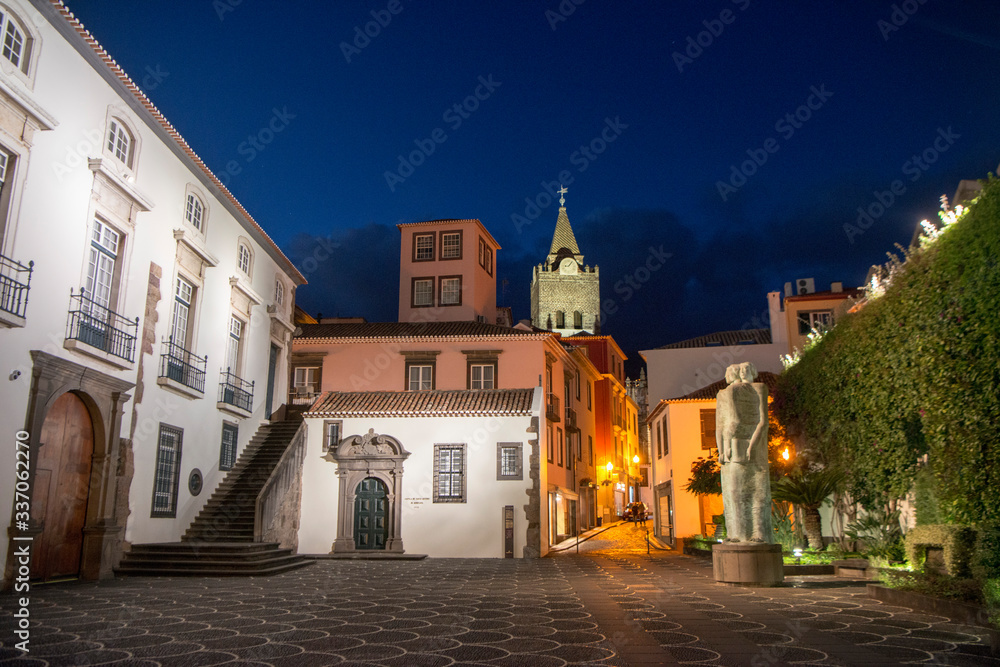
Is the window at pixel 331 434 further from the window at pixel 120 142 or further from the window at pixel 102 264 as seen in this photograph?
the window at pixel 120 142

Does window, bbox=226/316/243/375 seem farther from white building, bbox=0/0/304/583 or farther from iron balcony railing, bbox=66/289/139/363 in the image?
iron balcony railing, bbox=66/289/139/363

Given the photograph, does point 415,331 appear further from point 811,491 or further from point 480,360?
point 811,491

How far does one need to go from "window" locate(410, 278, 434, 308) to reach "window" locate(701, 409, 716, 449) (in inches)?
522

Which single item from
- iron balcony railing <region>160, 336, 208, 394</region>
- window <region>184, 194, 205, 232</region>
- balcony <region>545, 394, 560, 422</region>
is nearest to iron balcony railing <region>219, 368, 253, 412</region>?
iron balcony railing <region>160, 336, 208, 394</region>

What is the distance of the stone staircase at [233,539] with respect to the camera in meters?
15.0

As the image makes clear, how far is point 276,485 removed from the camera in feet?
63.8

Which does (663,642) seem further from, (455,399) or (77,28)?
(455,399)

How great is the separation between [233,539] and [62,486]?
4.88 meters

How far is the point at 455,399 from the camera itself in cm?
2298

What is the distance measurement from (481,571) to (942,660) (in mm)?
11220

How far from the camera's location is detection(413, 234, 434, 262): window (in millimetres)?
33875

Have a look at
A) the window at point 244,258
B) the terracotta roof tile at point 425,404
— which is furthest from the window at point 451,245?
the window at point 244,258

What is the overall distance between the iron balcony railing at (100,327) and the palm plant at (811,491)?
14050 mm

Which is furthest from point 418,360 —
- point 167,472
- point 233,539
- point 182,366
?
point 167,472
